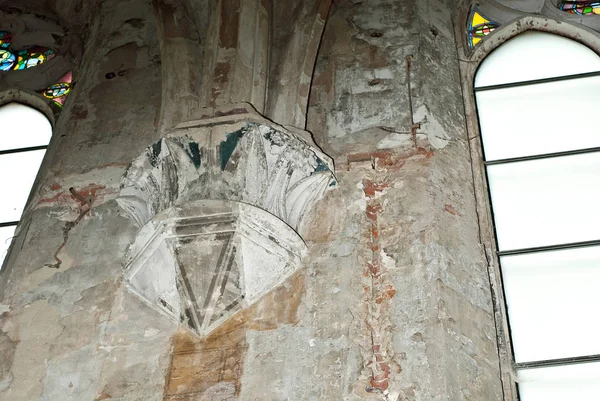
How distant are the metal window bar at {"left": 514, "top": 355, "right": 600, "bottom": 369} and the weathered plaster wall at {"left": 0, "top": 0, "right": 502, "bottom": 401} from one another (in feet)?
0.68

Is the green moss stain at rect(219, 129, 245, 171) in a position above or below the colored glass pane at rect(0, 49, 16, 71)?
below

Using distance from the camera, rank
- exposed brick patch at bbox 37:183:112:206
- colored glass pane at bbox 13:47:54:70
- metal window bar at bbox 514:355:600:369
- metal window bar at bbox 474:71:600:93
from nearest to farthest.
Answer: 1. metal window bar at bbox 514:355:600:369
2. exposed brick patch at bbox 37:183:112:206
3. metal window bar at bbox 474:71:600:93
4. colored glass pane at bbox 13:47:54:70

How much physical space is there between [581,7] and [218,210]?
11.2ft

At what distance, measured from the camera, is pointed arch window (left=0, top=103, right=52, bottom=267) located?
6.70 metres

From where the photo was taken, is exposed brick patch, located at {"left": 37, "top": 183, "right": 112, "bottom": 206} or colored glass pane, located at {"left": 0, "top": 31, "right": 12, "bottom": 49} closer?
exposed brick patch, located at {"left": 37, "top": 183, "right": 112, "bottom": 206}

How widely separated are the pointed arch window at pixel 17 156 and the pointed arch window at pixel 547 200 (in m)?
2.89

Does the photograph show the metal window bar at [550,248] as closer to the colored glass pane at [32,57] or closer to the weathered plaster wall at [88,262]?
the weathered plaster wall at [88,262]

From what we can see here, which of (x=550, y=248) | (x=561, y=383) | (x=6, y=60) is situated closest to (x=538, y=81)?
(x=550, y=248)

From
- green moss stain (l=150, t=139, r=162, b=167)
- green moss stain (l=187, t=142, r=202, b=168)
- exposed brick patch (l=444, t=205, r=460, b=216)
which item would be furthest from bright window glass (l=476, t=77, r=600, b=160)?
green moss stain (l=150, t=139, r=162, b=167)

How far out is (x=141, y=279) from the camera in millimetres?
5613

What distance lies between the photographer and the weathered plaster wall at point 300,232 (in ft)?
16.9

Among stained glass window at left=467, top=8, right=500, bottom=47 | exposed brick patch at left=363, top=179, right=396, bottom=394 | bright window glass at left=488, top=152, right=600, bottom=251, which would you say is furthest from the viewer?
stained glass window at left=467, top=8, right=500, bottom=47

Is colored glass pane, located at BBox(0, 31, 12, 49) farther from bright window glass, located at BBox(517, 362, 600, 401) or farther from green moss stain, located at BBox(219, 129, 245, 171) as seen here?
bright window glass, located at BBox(517, 362, 600, 401)

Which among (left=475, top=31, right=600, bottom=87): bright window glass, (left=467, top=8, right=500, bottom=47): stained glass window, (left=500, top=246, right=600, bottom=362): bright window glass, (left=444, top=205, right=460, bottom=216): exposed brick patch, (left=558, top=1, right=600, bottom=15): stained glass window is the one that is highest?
(left=558, top=1, right=600, bottom=15): stained glass window
